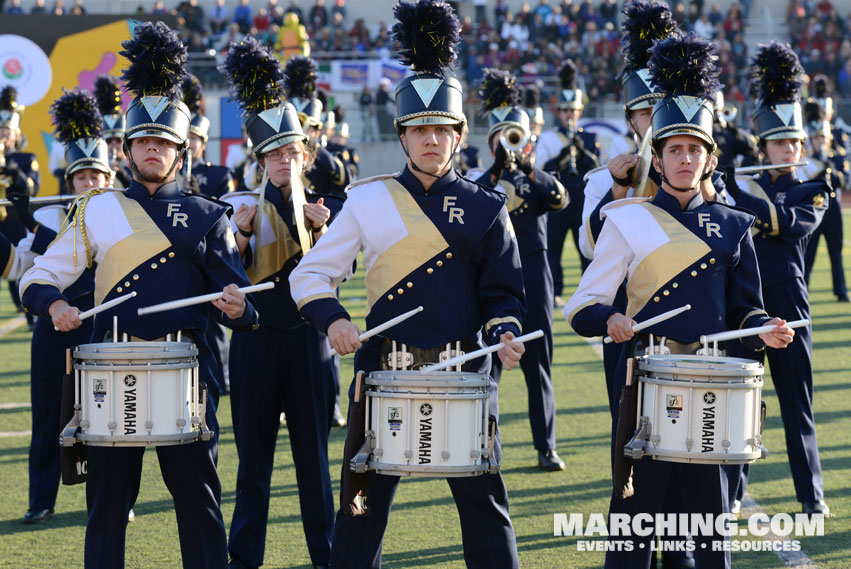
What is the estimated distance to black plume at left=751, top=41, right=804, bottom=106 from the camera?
6.30 meters

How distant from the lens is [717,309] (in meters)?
4.39

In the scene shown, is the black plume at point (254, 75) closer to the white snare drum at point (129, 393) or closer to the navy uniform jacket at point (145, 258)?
the navy uniform jacket at point (145, 258)

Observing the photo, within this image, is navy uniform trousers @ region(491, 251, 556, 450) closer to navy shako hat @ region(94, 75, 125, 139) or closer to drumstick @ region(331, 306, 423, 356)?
drumstick @ region(331, 306, 423, 356)

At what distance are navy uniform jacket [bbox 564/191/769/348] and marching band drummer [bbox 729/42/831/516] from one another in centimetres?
138

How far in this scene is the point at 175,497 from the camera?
14.6ft

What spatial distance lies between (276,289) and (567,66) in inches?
354

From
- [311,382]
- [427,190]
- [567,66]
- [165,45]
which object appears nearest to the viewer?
[427,190]

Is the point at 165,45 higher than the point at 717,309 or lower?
higher

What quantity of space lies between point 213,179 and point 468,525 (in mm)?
5863

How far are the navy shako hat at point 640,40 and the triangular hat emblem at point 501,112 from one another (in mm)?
1958

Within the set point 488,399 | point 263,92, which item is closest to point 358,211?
point 488,399

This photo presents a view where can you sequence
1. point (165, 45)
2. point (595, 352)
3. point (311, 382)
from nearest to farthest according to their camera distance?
point (165, 45), point (311, 382), point (595, 352)

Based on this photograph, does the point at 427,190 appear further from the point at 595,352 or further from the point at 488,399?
the point at 595,352

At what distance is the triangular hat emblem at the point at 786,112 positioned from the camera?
6.22 meters
